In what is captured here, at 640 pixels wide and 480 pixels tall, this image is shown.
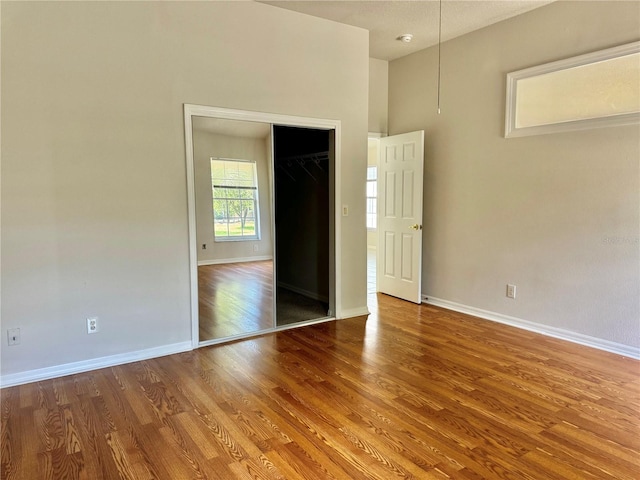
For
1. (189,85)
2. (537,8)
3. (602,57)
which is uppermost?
(537,8)

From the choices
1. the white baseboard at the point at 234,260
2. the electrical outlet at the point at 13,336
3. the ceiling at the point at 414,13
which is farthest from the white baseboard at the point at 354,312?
the ceiling at the point at 414,13

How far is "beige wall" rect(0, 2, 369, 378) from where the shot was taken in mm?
2789

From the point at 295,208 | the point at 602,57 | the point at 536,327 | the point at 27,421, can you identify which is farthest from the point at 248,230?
the point at 602,57

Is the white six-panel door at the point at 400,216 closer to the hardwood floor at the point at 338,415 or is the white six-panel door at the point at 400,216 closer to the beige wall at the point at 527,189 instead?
the beige wall at the point at 527,189

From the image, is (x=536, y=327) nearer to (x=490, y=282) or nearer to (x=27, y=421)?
(x=490, y=282)

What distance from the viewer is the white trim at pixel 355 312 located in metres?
4.39

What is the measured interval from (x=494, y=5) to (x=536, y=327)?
3.00 m

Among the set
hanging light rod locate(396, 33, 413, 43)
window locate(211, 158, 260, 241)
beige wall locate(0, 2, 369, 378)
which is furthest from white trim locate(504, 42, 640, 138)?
window locate(211, 158, 260, 241)

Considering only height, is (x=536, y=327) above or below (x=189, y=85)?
below

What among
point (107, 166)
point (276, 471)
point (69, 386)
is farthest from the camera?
point (107, 166)

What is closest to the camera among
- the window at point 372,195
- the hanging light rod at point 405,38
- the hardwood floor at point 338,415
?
the hardwood floor at point 338,415

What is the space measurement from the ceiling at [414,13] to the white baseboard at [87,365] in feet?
10.2

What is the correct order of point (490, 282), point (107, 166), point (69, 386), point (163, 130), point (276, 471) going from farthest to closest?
point (490, 282)
point (163, 130)
point (107, 166)
point (69, 386)
point (276, 471)

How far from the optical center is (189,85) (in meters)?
3.34
